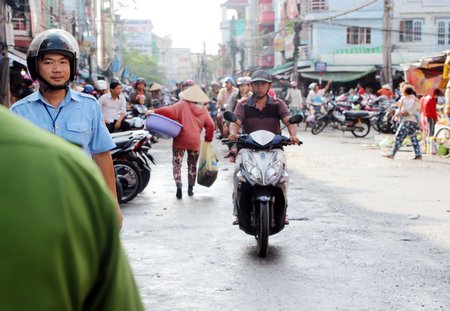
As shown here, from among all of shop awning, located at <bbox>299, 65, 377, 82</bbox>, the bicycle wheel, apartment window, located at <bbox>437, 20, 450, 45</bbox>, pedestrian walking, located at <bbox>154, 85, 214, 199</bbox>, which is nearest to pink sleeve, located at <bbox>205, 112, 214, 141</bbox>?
pedestrian walking, located at <bbox>154, 85, 214, 199</bbox>

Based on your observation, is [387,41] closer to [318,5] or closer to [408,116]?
[408,116]

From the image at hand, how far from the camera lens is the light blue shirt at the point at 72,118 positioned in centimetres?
406

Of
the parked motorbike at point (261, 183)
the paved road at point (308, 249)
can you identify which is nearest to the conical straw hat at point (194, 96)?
the paved road at point (308, 249)

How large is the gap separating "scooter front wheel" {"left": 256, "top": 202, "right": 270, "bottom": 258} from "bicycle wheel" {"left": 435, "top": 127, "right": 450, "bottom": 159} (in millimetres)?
10539

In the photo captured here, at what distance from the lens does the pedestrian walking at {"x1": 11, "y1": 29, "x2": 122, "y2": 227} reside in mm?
3986

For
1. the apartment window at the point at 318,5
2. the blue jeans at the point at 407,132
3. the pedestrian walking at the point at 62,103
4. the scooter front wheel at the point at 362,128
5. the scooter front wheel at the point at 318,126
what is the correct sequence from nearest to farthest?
the pedestrian walking at the point at 62,103
the blue jeans at the point at 407,132
the scooter front wheel at the point at 362,128
the scooter front wheel at the point at 318,126
the apartment window at the point at 318,5

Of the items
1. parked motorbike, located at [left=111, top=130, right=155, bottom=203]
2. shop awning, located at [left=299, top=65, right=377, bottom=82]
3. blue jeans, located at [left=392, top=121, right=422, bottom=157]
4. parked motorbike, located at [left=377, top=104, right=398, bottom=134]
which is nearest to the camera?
parked motorbike, located at [left=111, top=130, right=155, bottom=203]

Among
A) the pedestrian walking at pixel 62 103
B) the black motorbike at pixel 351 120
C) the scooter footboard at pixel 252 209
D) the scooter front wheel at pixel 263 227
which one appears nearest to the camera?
the pedestrian walking at pixel 62 103

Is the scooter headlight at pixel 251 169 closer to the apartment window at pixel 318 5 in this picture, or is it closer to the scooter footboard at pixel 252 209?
the scooter footboard at pixel 252 209

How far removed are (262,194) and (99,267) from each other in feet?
18.9

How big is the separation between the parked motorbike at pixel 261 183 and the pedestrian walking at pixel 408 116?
9.28 metres

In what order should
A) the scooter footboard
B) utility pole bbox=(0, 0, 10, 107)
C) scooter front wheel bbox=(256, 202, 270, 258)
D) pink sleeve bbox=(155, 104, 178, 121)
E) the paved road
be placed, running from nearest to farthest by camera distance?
1. the paved road
2. scooter front wheel bbox=(256, 202, 270, 258)
3. the scooter footboard
4. pink sleeve bbox=(155, 104, 178, 121)
5. utility pole bbox=(0, 0, 10, 107)

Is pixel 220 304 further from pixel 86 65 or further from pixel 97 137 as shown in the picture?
pixel 86 65

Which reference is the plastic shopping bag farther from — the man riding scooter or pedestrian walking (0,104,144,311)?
pedestrian walking (0,104,144,311)
